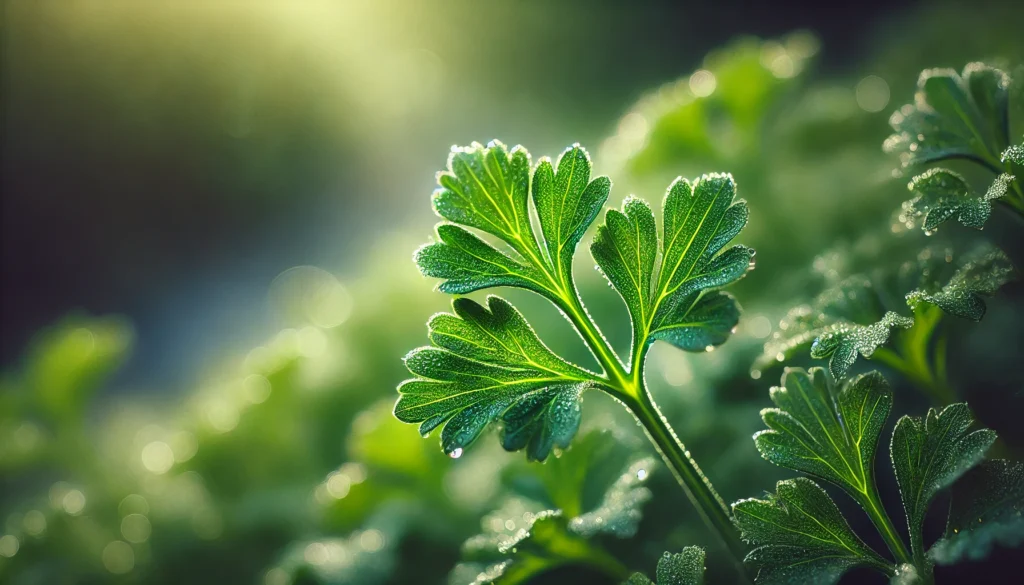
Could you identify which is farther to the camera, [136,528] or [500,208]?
[136,528]

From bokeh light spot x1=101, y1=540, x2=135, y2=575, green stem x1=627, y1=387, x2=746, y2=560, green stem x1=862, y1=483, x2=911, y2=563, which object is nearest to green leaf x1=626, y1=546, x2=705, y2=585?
green stem x1=627, y1=387, x2=746, y2=560

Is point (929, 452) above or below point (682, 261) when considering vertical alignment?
below

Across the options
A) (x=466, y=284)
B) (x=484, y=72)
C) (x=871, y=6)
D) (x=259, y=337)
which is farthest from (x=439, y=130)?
(x=466, y=284)

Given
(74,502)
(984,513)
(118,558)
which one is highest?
(74,502)

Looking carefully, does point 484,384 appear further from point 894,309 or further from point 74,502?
point 74,502

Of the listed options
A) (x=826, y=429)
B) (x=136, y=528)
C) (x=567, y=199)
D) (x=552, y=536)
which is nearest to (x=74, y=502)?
(x=136, y=528)

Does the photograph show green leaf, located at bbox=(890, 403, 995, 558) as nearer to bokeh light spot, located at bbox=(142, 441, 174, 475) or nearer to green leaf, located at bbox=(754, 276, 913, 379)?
green leaf, located at bbox=(754, 276, 913, 379)
